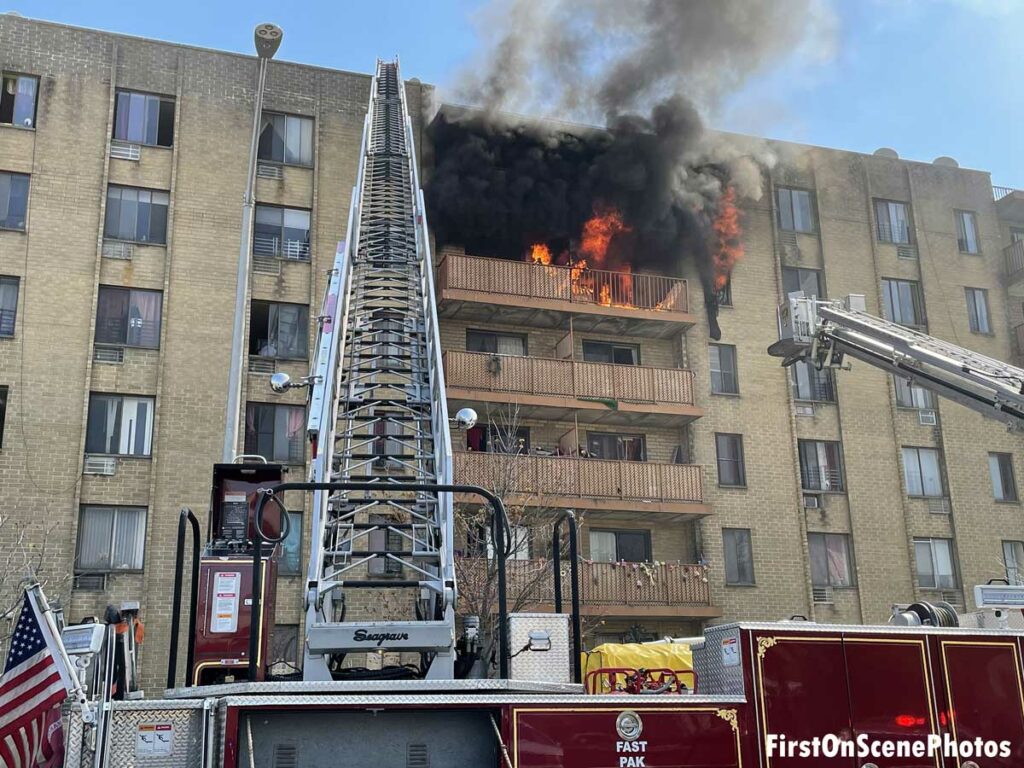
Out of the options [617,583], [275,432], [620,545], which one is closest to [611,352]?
[620,545]

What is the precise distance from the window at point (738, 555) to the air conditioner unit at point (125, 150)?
54.1 feet

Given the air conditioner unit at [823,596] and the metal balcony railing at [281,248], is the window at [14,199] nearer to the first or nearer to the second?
the metal balcony railing at [281,248]

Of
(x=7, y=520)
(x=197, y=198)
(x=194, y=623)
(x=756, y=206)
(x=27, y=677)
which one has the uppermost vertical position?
(x=756, y=206)

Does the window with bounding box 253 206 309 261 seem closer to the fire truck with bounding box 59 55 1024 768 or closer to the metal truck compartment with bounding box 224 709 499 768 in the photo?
the fire truck with bounding box 59 55 1024 768

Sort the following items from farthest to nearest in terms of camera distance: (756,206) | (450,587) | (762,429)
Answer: (756,206) → (762,429) → (450,587)

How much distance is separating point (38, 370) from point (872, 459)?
803 inches

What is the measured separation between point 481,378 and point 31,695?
726 inches

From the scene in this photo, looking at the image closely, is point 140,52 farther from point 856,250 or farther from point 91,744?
point 91,744

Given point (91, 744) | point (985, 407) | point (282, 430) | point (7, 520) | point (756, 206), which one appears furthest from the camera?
point (756, 206)

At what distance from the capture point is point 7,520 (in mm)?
21359

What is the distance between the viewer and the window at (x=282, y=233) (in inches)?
1009

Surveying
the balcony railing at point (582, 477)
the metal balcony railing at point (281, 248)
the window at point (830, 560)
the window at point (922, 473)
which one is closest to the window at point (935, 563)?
the window at point (922, 473)

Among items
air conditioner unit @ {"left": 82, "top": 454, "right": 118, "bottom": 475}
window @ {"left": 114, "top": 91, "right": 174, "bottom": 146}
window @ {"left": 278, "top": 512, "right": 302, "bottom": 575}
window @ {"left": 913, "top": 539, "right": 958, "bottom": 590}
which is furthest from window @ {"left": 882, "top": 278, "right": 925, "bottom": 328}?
air conditioner unit @ {"left": 82, "top": 454, "right": 118, "bottom": 475}

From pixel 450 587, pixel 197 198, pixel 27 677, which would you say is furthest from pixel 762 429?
pixel 27 677
